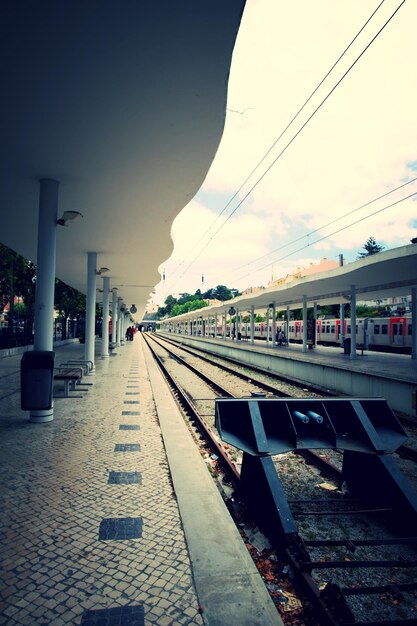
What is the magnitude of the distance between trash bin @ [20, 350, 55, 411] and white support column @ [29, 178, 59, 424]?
388mm

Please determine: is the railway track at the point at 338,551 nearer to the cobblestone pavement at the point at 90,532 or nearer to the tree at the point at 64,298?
the cobblestone pavement at the point at 90,532

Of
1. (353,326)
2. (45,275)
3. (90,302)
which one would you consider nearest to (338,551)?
(45,275)

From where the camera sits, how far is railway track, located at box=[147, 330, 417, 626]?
2.56 m

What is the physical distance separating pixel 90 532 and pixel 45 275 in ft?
16.8

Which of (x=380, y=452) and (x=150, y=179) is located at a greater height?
(x=150, y=179)

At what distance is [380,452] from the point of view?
3.85 m

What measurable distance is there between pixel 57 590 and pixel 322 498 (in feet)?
9.93

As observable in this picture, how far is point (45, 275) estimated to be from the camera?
7.12 metres

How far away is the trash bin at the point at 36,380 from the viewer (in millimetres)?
6629


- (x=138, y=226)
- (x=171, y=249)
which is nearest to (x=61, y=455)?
(x=138, y=226)

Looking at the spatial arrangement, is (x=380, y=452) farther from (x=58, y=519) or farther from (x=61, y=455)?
(x=61, y=455)

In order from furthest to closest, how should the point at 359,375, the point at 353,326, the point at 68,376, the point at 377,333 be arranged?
the point at 377,333, the point at 353,326, the point at 359,375, the point at 68,376

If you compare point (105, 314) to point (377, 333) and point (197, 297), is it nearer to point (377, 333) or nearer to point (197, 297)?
point (377, 333)

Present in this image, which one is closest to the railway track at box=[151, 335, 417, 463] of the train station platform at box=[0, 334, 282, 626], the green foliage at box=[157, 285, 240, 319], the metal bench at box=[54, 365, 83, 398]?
the train station platform at box=[0, 334, 282, 626]
